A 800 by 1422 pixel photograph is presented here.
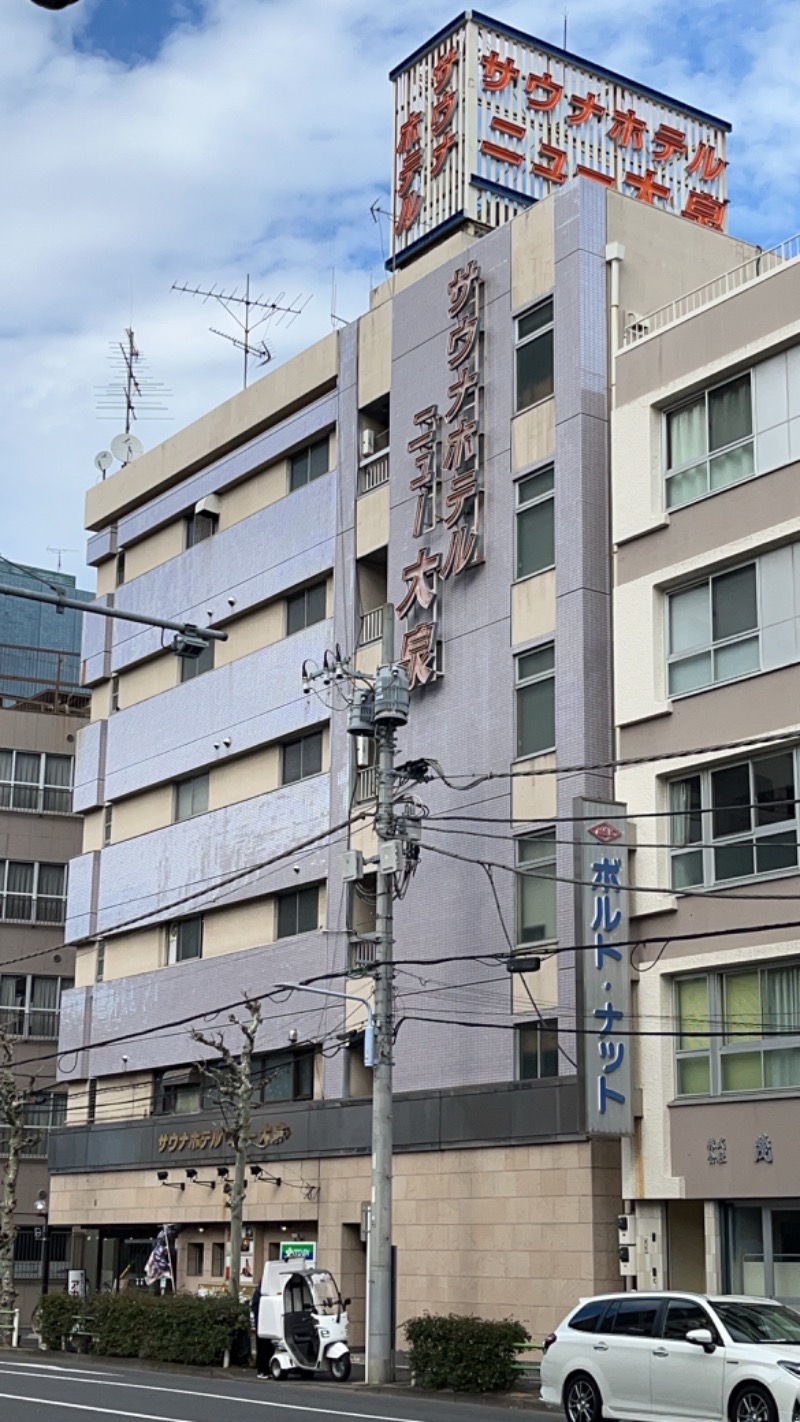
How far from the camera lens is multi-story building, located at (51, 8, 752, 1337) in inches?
1431

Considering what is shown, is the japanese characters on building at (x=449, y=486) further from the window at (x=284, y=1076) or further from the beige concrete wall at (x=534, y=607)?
the window at (x=284, y=1076)

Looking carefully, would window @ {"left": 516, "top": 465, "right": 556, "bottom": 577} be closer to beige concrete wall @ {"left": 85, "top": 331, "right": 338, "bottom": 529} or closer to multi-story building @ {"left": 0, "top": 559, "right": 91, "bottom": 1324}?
beige concrete wall @ {"left": 85, "top": 331, "right": 338, "bottom": 529}

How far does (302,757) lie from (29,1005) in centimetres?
2017

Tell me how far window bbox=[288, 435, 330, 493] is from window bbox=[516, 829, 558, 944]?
1441 centimetres

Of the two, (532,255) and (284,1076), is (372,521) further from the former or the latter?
(284,1076)

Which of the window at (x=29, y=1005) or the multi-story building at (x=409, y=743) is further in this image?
the window at (x=29, y=1005)

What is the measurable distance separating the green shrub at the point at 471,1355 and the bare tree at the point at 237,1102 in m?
8.13

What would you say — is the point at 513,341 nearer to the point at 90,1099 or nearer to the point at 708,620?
the point at 708,620

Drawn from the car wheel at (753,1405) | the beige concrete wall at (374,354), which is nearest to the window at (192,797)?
the beige concrete wall at (374,354)

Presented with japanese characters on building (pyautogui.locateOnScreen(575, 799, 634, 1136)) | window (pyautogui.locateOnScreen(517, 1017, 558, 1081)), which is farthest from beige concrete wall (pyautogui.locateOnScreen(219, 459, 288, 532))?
japanese characters on building (pyautogui.locateOnScreen(575, 799, 634, 1136))

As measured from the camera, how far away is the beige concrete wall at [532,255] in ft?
129

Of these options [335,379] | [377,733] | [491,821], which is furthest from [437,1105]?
[335,379]

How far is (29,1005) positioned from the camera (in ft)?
204

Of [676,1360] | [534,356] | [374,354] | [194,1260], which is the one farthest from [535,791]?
[194,1260]
